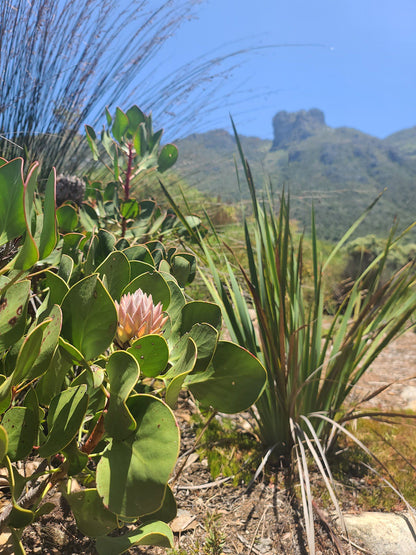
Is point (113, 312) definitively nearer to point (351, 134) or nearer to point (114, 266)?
point (114, 266)

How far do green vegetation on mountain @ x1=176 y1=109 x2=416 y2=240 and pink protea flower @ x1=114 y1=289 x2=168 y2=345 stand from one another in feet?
2.65

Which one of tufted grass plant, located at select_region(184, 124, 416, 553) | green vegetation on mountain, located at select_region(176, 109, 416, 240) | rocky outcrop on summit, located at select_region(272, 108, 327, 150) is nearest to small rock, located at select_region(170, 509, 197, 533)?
tufted grass plant, located at select_region(184, 124, 416, 553)

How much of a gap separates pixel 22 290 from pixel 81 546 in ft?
2.14

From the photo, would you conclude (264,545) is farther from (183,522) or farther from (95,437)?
(95,437)

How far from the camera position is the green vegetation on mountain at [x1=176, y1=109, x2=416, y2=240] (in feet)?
9.30

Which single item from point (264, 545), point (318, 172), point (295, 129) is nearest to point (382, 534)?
point (264, 545)

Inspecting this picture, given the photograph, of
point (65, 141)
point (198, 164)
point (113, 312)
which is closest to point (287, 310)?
point (113, 312)

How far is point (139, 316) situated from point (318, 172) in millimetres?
10197

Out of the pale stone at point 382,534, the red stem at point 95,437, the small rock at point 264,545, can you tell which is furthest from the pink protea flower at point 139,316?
the pale stone at point 382,534

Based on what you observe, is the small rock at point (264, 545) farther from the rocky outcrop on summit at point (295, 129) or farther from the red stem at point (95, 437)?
the rocky outcrop on summit at point (295, 129)

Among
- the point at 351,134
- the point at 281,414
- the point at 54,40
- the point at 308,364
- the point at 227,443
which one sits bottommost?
the point at 227,443

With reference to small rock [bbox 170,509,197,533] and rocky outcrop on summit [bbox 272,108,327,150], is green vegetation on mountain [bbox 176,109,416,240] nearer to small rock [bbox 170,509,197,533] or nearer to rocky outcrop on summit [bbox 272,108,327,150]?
rocky outcrop on summit [bbox 272,108,327,150]

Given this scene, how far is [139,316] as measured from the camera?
1.85 ft

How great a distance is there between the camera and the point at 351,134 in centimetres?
2928
